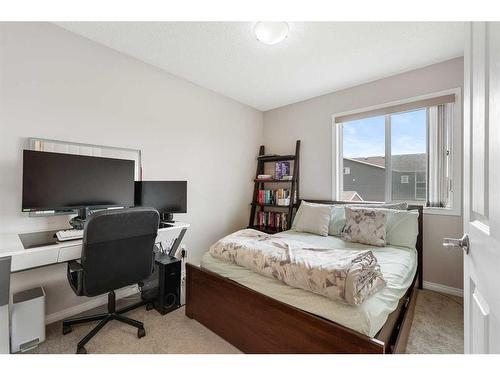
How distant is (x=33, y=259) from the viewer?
137 centimetres

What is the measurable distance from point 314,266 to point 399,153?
2.27 meters

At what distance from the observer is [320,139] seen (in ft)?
10.7

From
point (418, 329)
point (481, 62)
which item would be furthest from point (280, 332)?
point (481, 62)

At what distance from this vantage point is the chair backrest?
54.8 inches

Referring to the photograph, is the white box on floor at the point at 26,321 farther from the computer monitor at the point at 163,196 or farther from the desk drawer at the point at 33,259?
the computer monitor at the point at 163,196

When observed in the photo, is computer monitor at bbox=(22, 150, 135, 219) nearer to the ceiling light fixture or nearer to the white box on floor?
the white box on floor

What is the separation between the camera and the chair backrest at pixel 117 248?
4.57 feet

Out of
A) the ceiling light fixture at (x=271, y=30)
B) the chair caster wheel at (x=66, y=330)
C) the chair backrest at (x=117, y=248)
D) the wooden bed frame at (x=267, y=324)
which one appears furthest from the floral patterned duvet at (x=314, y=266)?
the ceiling light fixture at (x=271, y=30)

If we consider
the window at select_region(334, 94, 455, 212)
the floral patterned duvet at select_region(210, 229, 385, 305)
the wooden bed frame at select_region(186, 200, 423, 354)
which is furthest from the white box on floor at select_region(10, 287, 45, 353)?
the window at select_region(334, 94, 455, 212)

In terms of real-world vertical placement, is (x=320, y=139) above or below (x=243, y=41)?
below

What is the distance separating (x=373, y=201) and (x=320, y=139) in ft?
3.70

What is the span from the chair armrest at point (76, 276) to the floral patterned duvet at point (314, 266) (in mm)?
918

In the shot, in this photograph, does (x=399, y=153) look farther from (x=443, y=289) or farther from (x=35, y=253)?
(x=35, y=253)
